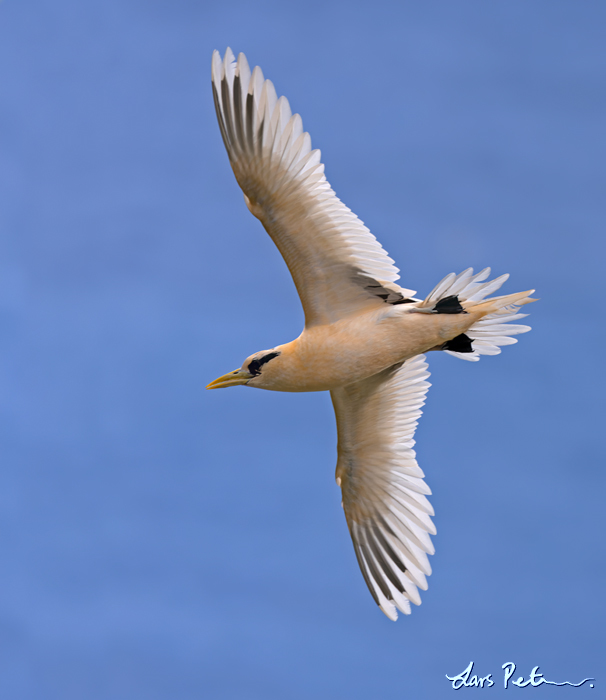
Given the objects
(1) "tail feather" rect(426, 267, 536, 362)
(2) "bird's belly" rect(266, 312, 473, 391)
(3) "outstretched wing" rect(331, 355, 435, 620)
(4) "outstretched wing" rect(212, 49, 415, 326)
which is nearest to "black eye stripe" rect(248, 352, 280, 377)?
(2) "bird's belly" rect(266, 312, 473, 391)

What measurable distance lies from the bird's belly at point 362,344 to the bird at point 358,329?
1cm

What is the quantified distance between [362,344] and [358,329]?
0.16 meters

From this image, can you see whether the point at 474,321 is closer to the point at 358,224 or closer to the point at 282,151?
the point at 358,224

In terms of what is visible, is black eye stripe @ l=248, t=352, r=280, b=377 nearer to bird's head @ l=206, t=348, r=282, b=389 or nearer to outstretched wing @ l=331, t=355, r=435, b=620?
bird's head @ l=206, t=348, r=282, b=389

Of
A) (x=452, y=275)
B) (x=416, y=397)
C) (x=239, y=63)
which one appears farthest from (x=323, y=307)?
(x=239, y=63)

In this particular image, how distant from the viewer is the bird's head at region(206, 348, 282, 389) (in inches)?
293

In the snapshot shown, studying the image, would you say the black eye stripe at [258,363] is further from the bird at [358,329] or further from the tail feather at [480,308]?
the tail feather at [480,308]

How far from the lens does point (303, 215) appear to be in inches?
263

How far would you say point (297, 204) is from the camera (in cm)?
662

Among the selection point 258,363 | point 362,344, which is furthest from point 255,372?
point 362,344

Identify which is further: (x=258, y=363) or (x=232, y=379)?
(x=232, y=379)

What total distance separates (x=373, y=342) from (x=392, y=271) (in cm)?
74

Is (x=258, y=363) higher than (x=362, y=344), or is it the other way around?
(x=258, y=363)

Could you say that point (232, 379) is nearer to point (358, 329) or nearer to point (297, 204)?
point (358, 329)
